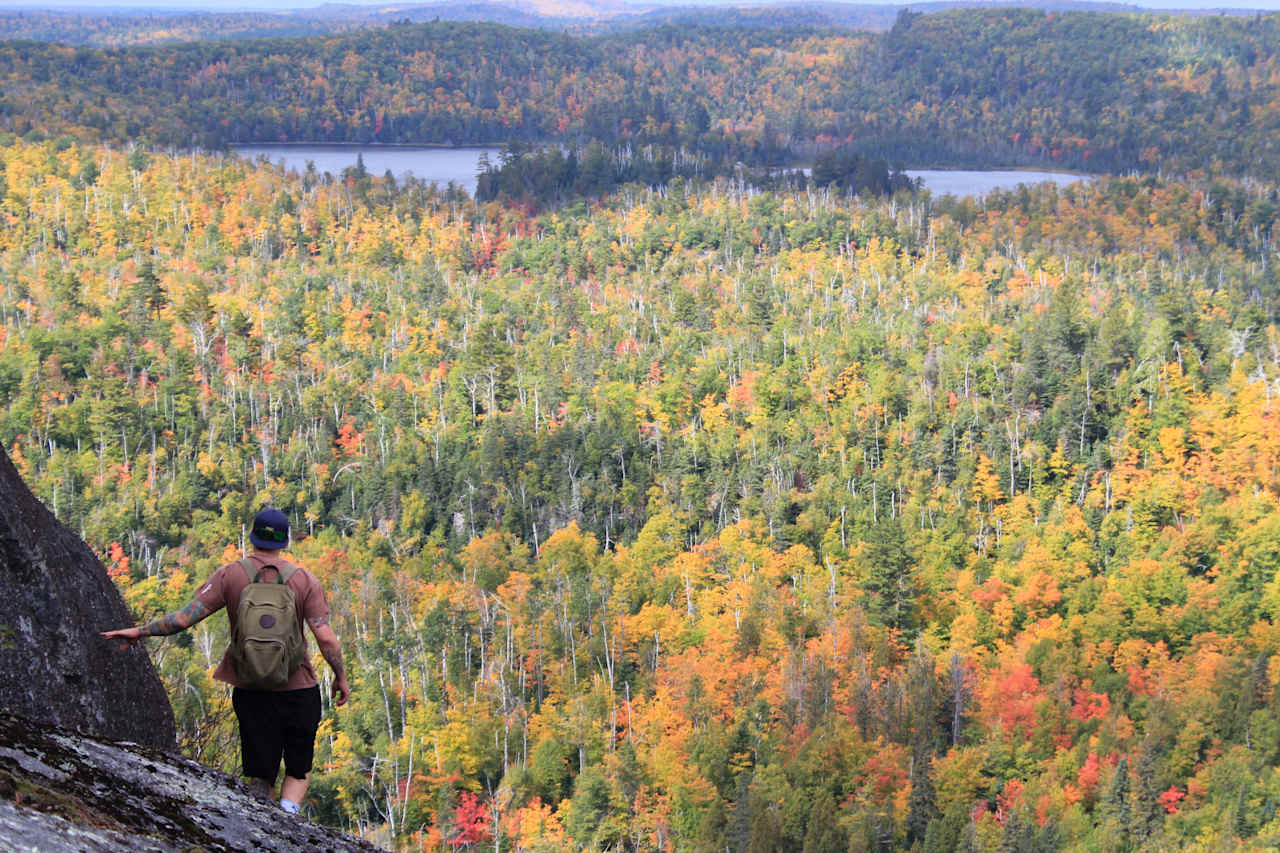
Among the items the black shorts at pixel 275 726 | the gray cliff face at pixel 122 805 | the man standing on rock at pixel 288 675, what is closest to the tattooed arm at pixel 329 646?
the man standing on rock at pixel 288 675

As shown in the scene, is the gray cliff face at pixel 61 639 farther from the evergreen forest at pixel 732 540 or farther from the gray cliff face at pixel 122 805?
the evergreen forest at pixel 732 540

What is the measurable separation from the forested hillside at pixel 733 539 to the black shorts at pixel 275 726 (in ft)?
143

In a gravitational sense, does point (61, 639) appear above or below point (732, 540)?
above

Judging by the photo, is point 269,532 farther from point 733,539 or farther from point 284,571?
point 733,539

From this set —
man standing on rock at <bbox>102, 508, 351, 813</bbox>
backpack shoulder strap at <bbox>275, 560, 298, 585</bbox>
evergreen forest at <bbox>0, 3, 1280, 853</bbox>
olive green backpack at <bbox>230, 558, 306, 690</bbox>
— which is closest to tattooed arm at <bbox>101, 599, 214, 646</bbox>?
man standing on rock at <bbox>102, 508, 351, 813</bbox>

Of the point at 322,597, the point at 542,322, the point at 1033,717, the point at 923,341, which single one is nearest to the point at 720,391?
the point at 923,341

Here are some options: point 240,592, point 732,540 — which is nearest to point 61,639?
point 240,592

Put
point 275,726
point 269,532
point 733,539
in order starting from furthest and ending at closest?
point 733,539, point 275,726, point 269,532

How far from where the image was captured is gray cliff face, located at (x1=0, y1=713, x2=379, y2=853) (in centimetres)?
902

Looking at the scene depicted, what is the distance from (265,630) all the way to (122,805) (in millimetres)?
2146

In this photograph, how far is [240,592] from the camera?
12055 millimetres

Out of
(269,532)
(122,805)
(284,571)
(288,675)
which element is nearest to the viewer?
(122,805)

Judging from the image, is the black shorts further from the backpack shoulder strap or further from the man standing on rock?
the backpack shoulder strap

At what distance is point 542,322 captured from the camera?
7721 inches
